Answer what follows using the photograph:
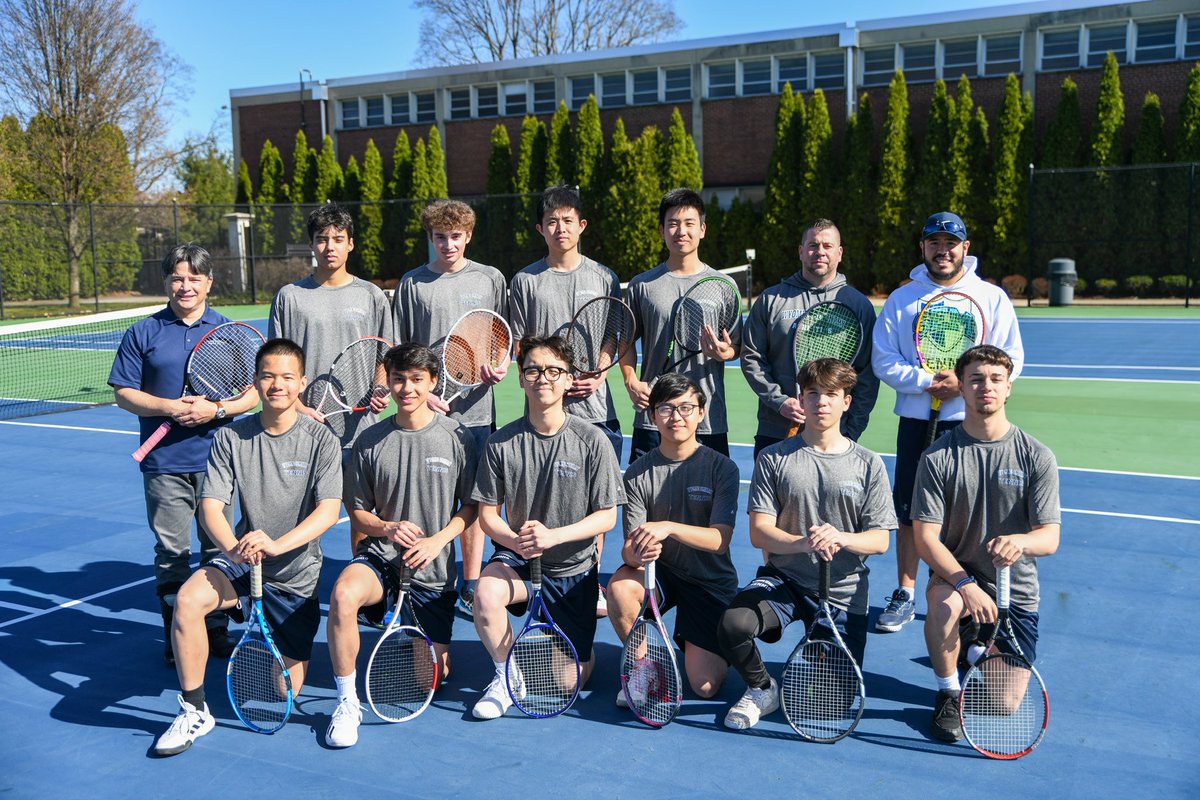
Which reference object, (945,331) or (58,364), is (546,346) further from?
(58,364)

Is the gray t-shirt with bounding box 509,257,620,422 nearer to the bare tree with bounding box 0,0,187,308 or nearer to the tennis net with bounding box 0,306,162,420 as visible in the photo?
the tennis net with bounding box 0,306,162,420

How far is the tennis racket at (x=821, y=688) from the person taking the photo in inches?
157

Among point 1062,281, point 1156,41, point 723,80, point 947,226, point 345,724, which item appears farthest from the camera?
point 723,80

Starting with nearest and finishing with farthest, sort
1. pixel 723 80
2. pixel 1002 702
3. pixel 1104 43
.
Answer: pixel 1002 702 < pixel 1104 43 < pixel 723 80

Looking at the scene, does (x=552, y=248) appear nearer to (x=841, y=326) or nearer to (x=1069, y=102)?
(x=841, y=326)

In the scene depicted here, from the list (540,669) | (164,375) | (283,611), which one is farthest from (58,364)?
(540,669)

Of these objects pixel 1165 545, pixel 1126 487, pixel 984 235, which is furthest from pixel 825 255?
pixel 984 235

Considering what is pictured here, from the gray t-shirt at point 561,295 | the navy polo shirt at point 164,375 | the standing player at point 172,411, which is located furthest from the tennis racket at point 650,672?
the navy polo shirt at point 164,375

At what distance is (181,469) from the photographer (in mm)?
4961

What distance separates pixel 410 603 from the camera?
14.4ft

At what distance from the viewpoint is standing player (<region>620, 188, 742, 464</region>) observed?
5.03m

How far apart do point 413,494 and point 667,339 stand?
4.90ft

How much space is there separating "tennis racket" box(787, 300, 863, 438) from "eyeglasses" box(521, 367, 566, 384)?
3.91 feet

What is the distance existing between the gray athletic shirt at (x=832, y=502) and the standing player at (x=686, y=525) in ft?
0.66
